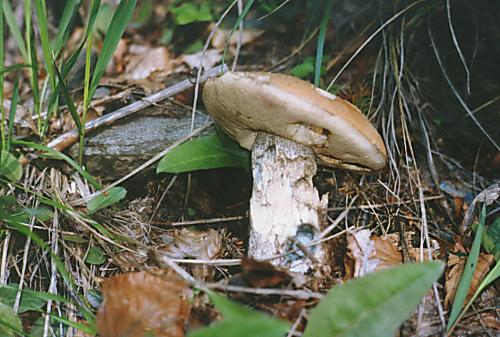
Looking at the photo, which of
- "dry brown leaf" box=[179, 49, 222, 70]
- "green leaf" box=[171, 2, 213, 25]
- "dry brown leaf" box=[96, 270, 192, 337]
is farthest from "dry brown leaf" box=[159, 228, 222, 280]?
"green leaf" box=[171, 2, 213, 25]

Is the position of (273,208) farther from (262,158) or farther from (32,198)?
(32,198)

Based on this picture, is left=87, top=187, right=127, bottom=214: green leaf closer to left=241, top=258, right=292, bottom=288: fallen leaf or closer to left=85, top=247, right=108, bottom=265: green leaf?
left=85, top=247, right=108, bottom=265: green leaf

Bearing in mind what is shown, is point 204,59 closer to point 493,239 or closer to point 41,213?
point 41,213

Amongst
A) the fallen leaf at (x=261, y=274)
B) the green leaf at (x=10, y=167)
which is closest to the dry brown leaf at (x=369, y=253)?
the fallen leaf at (x=261, y=274)

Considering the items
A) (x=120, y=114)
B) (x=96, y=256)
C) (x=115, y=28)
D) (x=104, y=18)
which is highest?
(x=104, y=18)

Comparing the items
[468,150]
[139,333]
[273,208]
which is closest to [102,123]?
[273,208]

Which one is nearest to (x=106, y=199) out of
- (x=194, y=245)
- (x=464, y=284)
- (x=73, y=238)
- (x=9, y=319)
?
Answer: (x=73, y=238)
